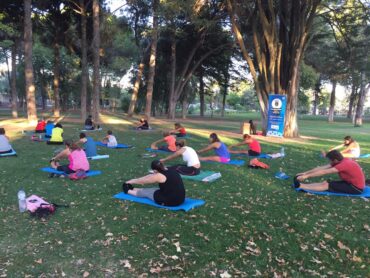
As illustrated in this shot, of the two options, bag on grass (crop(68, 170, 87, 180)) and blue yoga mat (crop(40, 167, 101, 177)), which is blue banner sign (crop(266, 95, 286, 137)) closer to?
blue yoga mat (crop(40, 167, 101, 177))

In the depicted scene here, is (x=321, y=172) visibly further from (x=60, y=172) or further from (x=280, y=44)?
(x=280, y=44)

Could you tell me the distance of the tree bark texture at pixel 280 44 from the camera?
20.7 meters

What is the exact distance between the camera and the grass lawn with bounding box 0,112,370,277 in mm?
5121

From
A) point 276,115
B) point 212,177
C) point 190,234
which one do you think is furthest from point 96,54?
point 190,234

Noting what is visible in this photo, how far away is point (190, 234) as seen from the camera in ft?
20.0

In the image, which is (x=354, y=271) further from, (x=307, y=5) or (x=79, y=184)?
(x=307, y=5)

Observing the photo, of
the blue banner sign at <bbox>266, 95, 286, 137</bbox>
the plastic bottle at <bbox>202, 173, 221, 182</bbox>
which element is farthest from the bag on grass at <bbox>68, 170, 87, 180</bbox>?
the blue banner sign at <bbox>266, 95, 286, 137</bbox>

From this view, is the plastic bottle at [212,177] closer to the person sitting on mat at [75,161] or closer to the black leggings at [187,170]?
the black leggings at [187,170]

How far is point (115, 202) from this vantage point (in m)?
7.59

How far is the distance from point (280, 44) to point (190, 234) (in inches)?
702

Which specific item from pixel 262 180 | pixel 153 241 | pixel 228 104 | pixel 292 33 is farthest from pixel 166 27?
pixel 228 104

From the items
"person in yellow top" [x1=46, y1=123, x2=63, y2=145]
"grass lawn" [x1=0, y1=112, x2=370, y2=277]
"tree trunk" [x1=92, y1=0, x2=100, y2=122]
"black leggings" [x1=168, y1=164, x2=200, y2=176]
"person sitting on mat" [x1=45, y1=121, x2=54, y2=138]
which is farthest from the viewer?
"tree trunk" [x1=92, y1=0, x2=100, y2=122]

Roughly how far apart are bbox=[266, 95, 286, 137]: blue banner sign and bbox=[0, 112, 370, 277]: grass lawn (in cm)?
1211

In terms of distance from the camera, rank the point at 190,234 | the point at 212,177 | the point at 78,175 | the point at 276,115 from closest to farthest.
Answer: the point at 190,234 → the point at 78,175 → the point at 212,177 → the point at 276,115
